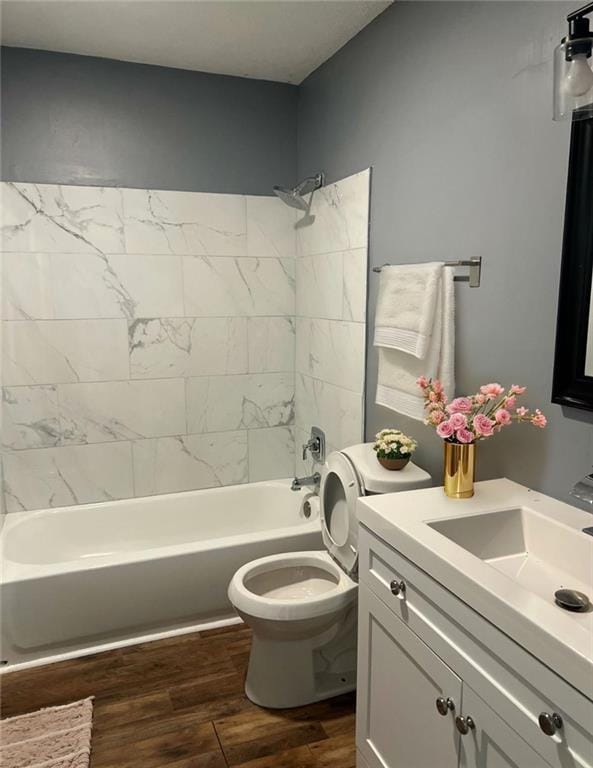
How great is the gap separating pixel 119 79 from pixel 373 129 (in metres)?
1.33

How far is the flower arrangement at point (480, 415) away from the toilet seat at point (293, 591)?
793 millimetres

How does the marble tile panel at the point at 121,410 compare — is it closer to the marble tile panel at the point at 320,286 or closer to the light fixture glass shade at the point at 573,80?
the marble tile panel at the point at 320,286

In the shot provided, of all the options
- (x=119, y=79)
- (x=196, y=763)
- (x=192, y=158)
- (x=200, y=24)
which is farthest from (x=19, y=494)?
(x=200, y=24)

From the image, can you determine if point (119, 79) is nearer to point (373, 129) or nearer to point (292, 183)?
point (292, 183)

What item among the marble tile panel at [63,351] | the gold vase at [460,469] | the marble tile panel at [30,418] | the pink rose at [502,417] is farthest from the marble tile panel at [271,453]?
the pink rose at [502,417]

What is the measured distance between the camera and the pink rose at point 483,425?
1563 millimetres

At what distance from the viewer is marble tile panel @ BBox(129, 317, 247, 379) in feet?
9.86

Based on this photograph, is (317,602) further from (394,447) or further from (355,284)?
(355,284)

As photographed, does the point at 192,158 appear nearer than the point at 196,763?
No

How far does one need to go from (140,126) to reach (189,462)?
5.82 ft

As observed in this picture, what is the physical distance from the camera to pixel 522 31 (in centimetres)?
160

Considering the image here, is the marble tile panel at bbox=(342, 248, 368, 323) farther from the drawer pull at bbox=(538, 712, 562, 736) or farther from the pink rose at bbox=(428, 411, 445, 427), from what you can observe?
the drawer pull at bbox=(538, 712, 562, 736)

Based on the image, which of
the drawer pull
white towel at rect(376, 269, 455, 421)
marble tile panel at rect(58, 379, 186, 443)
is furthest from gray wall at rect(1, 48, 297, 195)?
the drawer pull

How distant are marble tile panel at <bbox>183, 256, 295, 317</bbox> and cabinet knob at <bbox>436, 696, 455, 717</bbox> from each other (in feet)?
7.44
